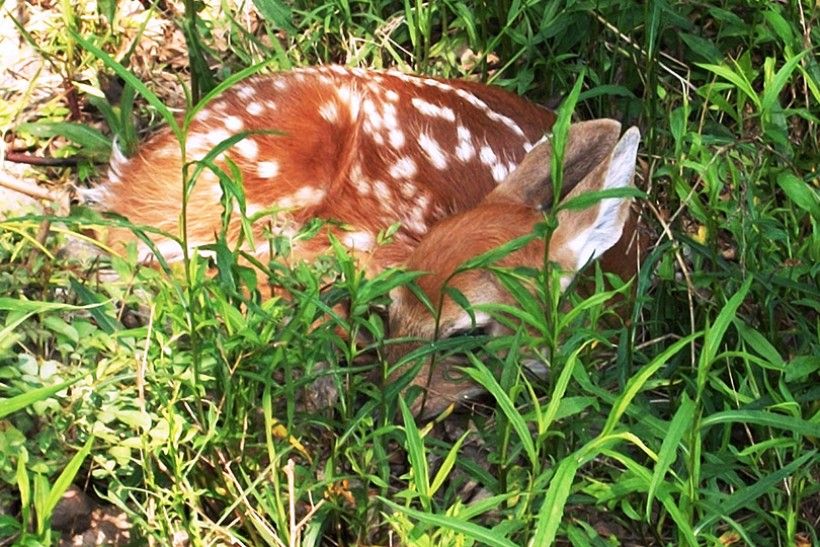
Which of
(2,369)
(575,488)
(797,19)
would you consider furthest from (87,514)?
(797,19)

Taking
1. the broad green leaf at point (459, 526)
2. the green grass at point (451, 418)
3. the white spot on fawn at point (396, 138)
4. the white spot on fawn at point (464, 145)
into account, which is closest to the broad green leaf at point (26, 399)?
the green grass at point (451, 418)

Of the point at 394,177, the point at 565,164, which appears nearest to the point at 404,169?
the point at 394,177

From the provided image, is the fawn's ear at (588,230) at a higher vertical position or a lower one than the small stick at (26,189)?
lower

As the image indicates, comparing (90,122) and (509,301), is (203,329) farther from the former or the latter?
(90,122)

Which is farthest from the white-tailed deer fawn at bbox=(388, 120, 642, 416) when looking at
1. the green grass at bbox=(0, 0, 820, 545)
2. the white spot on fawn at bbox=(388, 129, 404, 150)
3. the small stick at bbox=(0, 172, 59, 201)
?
the small stick at bbox=(0, 172, 59, 201)

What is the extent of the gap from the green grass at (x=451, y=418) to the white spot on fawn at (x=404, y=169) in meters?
0.57

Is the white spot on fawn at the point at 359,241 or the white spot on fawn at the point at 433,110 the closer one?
the white spot on fawn at the point at 359,241

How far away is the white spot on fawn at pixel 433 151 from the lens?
391 centimetres

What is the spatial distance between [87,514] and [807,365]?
1.68 metres

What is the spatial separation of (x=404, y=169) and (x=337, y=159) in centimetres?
21

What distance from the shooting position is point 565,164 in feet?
11.0

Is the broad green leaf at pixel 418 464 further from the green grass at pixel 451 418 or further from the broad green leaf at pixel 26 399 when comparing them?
the broad green leaf at pixel 26 399

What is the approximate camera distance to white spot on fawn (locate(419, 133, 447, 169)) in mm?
3906

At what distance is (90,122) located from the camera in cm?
433
